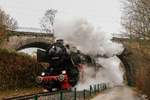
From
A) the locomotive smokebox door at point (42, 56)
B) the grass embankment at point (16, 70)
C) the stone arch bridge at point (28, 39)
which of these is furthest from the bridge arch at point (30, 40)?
the locomotive smokebox door at point (42, 56)

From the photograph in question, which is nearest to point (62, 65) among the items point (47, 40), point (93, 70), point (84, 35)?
point (84, 35)

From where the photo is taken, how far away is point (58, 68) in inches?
1131

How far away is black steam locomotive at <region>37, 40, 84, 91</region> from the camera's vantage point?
2782 cm

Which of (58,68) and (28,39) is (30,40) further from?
(58,68)

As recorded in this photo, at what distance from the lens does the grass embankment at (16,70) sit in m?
30.8

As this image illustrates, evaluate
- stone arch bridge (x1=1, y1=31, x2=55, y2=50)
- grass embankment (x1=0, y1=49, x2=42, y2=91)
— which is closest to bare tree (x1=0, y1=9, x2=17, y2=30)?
stone arch bridge (x1=1, y1=31, x2=55, y2=50)

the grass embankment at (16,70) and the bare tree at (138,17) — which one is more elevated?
the bare tree at (138,17)

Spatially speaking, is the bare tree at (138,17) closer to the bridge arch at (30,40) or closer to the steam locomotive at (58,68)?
the steam locomotive at (58,68)

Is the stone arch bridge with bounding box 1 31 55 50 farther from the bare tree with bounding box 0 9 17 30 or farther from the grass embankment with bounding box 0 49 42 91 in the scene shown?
the grass embankment with bounding box 0 49 42 91

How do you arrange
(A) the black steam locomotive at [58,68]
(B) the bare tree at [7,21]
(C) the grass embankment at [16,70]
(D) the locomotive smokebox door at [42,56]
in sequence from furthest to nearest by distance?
(B) the bare tree at [7,21] → (C) the grass embankment at [16,70] → (D) the locomotive smokebox door at [42,56] → (A) the black steam locomotive at [58,68]

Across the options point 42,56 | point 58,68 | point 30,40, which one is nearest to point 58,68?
point 58,68

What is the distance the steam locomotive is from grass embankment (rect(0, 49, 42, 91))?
325cm

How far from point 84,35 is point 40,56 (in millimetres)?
10717

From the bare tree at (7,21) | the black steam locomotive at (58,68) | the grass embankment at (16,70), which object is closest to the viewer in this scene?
the black steam locomotive at (58,68)
